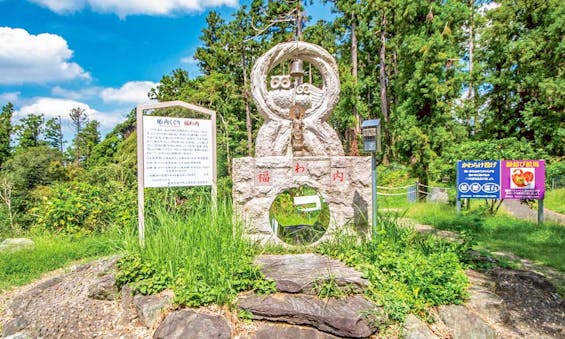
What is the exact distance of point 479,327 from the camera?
3027 millimetres

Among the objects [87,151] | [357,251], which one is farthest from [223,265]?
[87,151]

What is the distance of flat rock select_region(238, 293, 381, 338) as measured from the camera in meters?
2.95

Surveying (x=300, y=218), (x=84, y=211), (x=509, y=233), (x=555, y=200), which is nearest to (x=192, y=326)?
(x=84, y=211)

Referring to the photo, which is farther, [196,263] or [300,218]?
[300,218]

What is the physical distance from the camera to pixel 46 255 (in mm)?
5422

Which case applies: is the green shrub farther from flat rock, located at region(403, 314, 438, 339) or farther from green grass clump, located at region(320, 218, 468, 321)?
flat rock, located at region(403, 314, 438, 339)

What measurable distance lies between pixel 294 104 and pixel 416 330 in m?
3.17

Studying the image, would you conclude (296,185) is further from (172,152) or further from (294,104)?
(172,152)

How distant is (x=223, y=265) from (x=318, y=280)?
3.12 feet

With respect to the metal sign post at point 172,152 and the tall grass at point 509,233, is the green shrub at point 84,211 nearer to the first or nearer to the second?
the metal sign post at point 172,152

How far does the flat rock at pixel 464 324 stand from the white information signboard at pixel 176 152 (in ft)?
10.2

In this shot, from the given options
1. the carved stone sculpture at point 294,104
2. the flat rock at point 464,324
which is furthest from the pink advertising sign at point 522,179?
the flat rock at point 464,324

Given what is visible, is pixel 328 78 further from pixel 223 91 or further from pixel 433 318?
pixel 223 91

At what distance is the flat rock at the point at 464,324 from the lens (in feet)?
9.84
